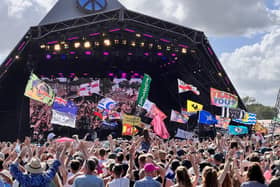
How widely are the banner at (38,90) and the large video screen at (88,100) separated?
22.5ft

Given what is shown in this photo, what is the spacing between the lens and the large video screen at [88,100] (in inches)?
940

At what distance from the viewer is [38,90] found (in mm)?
16906

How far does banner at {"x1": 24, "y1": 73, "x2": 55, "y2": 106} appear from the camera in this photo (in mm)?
16766

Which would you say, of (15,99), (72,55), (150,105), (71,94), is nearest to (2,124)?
(15,99)

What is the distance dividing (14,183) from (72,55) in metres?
17.4

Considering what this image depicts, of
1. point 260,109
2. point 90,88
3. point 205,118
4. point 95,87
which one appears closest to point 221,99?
point 205,118

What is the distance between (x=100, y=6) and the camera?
31.4m

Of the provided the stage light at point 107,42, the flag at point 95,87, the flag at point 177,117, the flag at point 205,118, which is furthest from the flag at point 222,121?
the flag at point 95,87

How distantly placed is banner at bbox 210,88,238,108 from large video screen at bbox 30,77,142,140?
6.77 meters

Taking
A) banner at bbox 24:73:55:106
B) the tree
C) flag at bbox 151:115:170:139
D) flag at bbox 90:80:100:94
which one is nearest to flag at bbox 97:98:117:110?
flag at bbox 90:80:100:94

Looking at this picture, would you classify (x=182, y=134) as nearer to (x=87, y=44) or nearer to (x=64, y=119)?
(x=64, y=119)

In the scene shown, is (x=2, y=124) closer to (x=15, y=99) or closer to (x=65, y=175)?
(x=15, y=99)

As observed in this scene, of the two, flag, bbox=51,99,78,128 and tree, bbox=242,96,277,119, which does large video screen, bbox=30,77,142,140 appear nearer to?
flag, bbox=51,99,78,128

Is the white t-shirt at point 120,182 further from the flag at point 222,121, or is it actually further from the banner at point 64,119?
the flag at point 222,121
